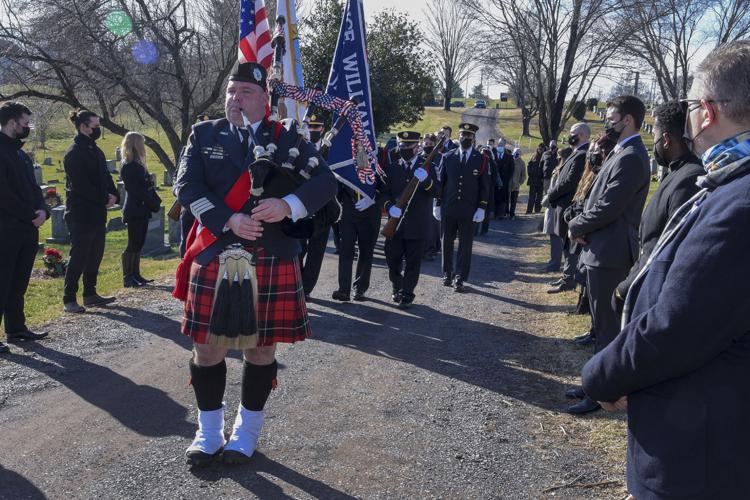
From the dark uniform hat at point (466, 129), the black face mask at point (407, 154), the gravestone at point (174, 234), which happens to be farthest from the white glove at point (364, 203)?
the gravestone at point (174, 234)

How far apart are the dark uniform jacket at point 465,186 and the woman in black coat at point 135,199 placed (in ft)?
12.8

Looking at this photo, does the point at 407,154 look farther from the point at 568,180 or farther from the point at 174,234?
the point at 174,234

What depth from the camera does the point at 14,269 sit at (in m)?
6.11

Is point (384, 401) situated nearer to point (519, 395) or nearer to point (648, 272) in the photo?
point (519, 395)

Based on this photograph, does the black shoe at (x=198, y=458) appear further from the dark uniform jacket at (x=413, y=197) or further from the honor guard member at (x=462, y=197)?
the honor guard member at (x=462, y=197)

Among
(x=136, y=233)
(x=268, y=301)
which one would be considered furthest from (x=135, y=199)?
(x=268, y=301)

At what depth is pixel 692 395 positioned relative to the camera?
191cm

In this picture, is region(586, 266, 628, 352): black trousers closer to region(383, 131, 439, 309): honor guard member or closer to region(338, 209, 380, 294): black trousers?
region(383, 131, 439, 309): honor guard member

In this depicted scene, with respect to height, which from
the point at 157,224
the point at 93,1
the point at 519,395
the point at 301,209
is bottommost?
the point at 519,395

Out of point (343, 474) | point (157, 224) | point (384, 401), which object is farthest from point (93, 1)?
point (343, 474)

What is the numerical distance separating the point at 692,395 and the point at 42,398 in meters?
4.36

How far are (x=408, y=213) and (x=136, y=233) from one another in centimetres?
365

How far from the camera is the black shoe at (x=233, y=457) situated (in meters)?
3.72

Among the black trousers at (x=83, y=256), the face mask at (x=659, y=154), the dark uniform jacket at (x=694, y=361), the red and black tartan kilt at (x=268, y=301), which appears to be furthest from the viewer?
the black trousers at (x=83, y=256)
